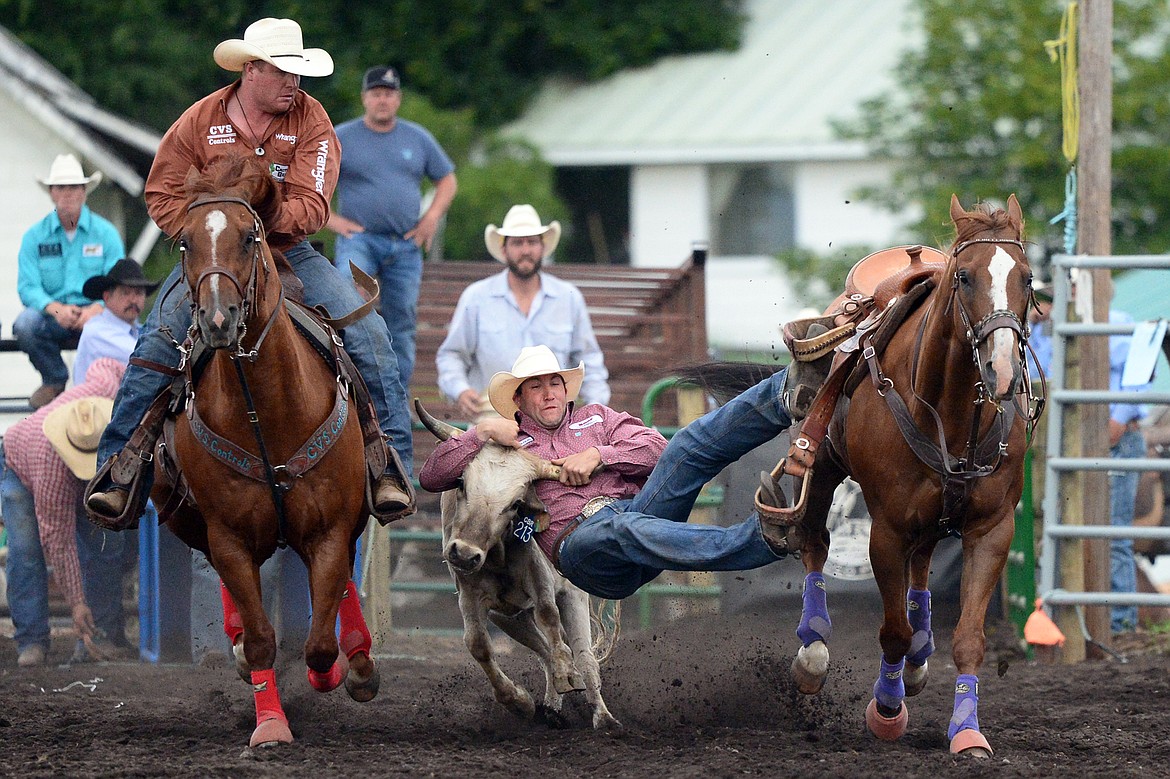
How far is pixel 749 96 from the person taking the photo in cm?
2620

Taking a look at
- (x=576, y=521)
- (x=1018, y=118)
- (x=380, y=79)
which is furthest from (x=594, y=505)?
(x=1018, y=118)

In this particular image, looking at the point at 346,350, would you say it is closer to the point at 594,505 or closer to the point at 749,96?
the point at 594,505

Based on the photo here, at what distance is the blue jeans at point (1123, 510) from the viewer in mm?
10148

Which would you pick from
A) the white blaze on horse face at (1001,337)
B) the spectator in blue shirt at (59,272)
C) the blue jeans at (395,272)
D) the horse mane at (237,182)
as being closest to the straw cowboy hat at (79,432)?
the spectator in blue shirt at (59,272)

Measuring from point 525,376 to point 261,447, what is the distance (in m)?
1.36

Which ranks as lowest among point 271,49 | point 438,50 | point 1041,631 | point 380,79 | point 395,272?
point 1041,631

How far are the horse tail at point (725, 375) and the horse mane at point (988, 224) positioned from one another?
195cm

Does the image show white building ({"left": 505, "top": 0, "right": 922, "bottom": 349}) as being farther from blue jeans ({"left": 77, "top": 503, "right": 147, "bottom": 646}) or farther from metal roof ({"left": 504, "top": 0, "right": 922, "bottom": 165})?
blue jeans ({"left": 77, "top": 503, "right": 147, "bottom": 646})

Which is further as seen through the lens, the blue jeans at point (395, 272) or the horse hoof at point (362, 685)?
the blue jeans at point (395, 272)

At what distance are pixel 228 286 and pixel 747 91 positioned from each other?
21688 mm

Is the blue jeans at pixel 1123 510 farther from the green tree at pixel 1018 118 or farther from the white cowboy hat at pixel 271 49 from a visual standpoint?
the green tree at pixel 1018 118

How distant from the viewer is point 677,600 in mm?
10000

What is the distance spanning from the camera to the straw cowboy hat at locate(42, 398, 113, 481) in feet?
29.5

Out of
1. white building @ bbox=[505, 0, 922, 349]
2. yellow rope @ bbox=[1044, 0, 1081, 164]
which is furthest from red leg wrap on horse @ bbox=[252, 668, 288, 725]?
white building @ bbox=[505, 0, 922, 349]
